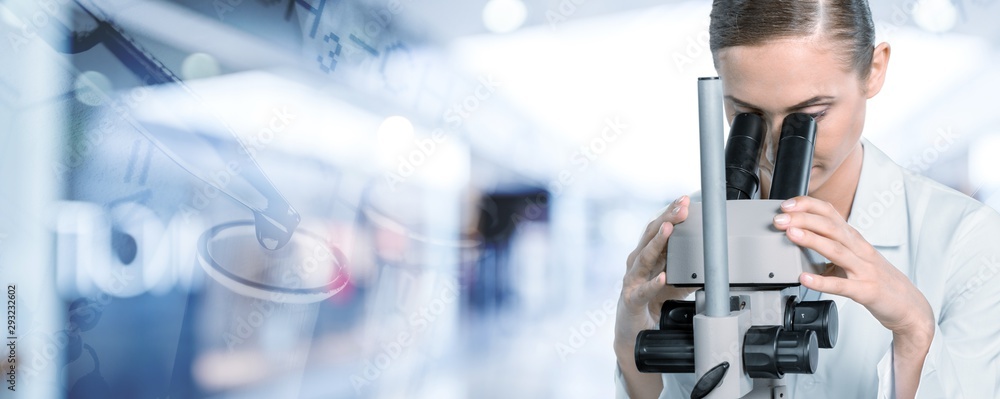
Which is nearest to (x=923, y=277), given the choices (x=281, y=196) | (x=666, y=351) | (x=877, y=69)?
(x=877, y=69)

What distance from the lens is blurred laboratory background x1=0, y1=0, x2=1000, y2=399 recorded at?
9.31ft

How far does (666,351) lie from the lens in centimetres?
82

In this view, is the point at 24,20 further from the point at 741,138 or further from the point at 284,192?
the point at 741,138

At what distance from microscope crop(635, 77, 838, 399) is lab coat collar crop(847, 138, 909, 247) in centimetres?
33

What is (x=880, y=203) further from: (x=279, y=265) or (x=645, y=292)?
(x=279, y=265)

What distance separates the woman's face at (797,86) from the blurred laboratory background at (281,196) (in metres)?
1.69

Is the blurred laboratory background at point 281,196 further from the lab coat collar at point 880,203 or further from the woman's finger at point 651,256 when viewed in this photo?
the woman's finger at point 651,256

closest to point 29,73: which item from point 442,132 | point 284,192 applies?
point 284,192

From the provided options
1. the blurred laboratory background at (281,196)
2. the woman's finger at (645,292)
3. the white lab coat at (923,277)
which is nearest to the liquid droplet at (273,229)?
the blurred laboratory background at (281,196)

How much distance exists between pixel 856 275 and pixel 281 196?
2.45 m

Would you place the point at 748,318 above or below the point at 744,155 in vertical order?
below

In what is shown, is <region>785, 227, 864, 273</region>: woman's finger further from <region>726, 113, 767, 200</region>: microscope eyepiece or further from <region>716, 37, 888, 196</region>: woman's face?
<region>716, 37, 888, 196</region>: woman's face

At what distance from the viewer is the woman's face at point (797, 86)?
1013 mm

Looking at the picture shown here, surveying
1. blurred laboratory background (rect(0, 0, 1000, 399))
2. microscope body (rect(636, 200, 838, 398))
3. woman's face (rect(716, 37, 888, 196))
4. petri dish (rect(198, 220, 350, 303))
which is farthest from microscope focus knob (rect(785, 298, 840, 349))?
petri dish (rect(198, 220, 350, 303))
